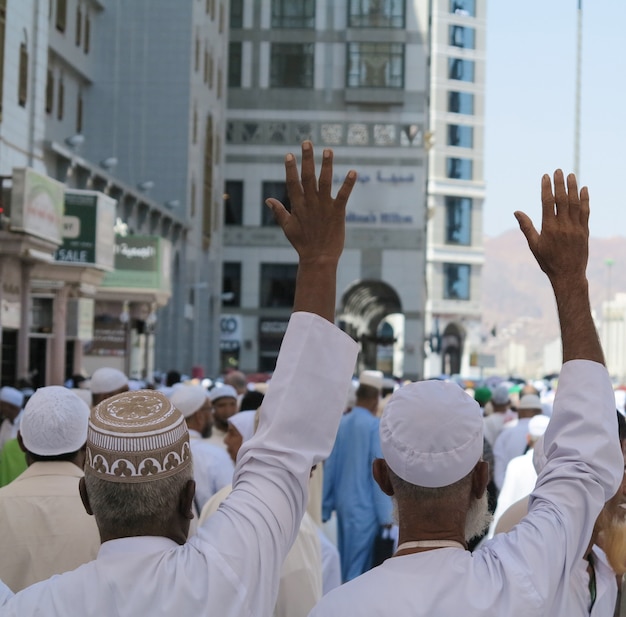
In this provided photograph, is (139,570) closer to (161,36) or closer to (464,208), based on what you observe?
(161,36)

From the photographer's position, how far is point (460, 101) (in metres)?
102

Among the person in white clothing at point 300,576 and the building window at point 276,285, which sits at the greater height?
the building window at point 276,285

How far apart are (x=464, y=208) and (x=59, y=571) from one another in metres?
96.4

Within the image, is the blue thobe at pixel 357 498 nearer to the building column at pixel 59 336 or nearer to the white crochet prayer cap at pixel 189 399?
the white crochet prayer cap at pixel 189 399

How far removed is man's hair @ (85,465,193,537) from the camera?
9.72 ft

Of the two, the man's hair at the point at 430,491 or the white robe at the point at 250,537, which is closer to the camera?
the white robe at the point at 250,537

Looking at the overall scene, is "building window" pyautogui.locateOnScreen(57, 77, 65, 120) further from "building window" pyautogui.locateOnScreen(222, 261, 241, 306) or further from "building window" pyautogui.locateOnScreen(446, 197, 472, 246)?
"building window" pyautogui.locateOnScreen(446, 197, 472, 246)

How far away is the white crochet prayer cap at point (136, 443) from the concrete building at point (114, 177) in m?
20.0

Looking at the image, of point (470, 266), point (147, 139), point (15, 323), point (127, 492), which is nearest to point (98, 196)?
point (15, 323)

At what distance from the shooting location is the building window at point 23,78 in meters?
25.8

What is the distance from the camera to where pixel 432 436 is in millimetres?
3035

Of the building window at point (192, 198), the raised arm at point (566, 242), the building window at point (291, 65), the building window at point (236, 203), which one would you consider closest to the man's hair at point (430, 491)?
the raised arm at point (566, 242)

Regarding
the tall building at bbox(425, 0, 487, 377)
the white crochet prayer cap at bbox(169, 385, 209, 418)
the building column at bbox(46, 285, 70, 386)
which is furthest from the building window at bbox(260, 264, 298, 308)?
the white crochet prayer cap at bbox(169, 385, 209, 418)

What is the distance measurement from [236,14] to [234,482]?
65764 millimetres
